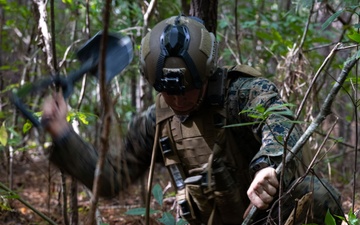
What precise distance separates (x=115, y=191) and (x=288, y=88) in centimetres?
191

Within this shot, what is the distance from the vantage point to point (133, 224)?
12.3 feet

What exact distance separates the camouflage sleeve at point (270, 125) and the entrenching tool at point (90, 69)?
609 millimetres

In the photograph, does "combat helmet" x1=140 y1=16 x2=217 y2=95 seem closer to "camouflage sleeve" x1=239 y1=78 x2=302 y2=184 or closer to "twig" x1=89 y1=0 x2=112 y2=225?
"camouflage sleeve" x1=239 y1=78 x2=302 y2=184

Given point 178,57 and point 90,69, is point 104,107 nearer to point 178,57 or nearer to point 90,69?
point 90,69

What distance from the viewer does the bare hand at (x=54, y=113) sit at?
6.35 ft

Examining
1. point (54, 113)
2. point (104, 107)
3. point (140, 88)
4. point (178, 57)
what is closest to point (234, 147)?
point (178, 57)

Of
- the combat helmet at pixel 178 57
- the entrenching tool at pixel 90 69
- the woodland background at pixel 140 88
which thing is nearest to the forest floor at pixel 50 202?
the woodland background at pixel 140 88

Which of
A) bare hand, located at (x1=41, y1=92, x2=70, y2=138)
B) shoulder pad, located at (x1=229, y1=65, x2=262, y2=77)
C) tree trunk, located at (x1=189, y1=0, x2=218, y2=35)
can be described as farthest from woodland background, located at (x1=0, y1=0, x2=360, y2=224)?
shoulder pad, located at (x1=229, y1=65, x2=262, y2=77)

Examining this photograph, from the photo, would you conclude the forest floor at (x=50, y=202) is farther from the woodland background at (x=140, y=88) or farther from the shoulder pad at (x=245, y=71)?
the shoulder pad at (x=245, y=71)

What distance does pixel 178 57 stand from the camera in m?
2.49

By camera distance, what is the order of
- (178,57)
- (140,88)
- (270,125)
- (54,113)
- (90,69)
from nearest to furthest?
(54,113)
(90,69)
(270,125)
(178,57)
(140,88)

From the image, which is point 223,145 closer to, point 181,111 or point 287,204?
point 181,111

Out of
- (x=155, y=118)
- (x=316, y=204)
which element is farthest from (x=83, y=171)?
(x=316, y=204)

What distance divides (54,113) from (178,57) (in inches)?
30.7
